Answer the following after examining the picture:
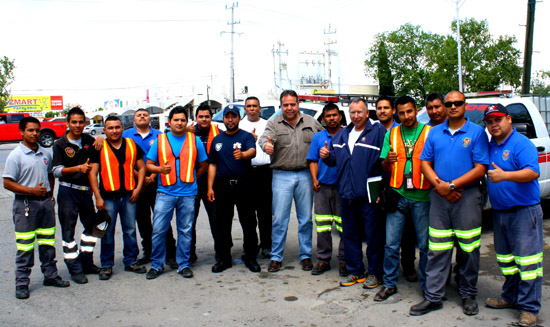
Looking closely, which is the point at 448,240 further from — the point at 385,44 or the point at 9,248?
the point at 385,44

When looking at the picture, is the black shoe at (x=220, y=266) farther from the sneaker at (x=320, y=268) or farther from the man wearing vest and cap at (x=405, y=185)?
the man wearing vest and cap at (x=405, y=185)

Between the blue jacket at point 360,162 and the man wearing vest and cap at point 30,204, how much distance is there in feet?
11.0

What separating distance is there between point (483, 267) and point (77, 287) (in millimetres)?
4893

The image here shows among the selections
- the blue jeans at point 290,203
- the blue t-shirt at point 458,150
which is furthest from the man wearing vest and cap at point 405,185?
the blue jeans at point 290,203

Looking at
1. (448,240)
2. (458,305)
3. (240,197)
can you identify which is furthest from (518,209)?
(240,197)

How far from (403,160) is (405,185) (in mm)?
257

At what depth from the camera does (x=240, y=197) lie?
20.3ft

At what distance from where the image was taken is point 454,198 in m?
4.49

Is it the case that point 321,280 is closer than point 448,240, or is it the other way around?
point 448,240

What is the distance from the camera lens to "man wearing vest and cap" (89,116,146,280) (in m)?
5.92

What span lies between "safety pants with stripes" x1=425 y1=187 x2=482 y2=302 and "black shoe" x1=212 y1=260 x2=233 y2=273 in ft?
8.55

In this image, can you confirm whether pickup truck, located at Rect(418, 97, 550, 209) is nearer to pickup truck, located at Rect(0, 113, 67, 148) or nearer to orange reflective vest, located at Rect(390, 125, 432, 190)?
orange reflective vest, located at Rect(390, 125, 432, 190)

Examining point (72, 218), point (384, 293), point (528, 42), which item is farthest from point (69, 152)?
point (528, 42)

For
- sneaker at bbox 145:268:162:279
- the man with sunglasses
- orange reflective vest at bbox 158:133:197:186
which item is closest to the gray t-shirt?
orange reflective vest at bbox 158:133:197:186
